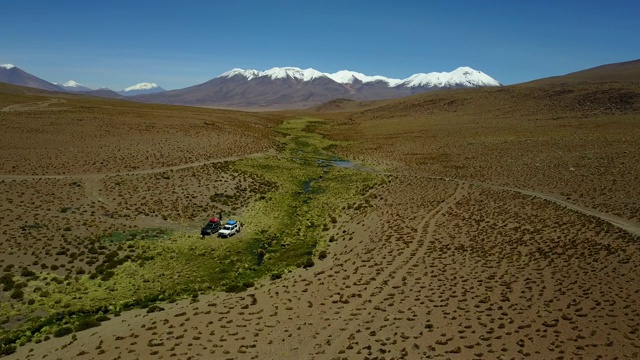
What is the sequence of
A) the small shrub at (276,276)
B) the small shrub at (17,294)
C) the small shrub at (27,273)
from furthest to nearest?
the small shrub at (276,276)
the small shrub at (27,273)
the small shrub at (17,294)

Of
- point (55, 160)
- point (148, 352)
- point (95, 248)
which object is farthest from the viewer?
point (55, 160)

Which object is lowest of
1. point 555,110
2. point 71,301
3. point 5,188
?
point 71,301

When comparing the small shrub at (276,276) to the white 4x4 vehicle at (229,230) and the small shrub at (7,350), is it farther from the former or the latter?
the small shrub at (7,350)

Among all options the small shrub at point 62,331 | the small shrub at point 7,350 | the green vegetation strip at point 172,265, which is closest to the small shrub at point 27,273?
the green vegetation strip at point 172,265

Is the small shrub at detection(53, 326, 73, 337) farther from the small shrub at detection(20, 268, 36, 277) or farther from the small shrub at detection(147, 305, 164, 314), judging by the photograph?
the small shrub at detection(20, 268, 36, 277)

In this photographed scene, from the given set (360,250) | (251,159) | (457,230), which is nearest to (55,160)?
(251,159)

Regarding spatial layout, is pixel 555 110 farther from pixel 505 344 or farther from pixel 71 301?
pixel 71 301

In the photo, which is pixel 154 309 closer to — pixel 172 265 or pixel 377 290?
pixel 172 265
